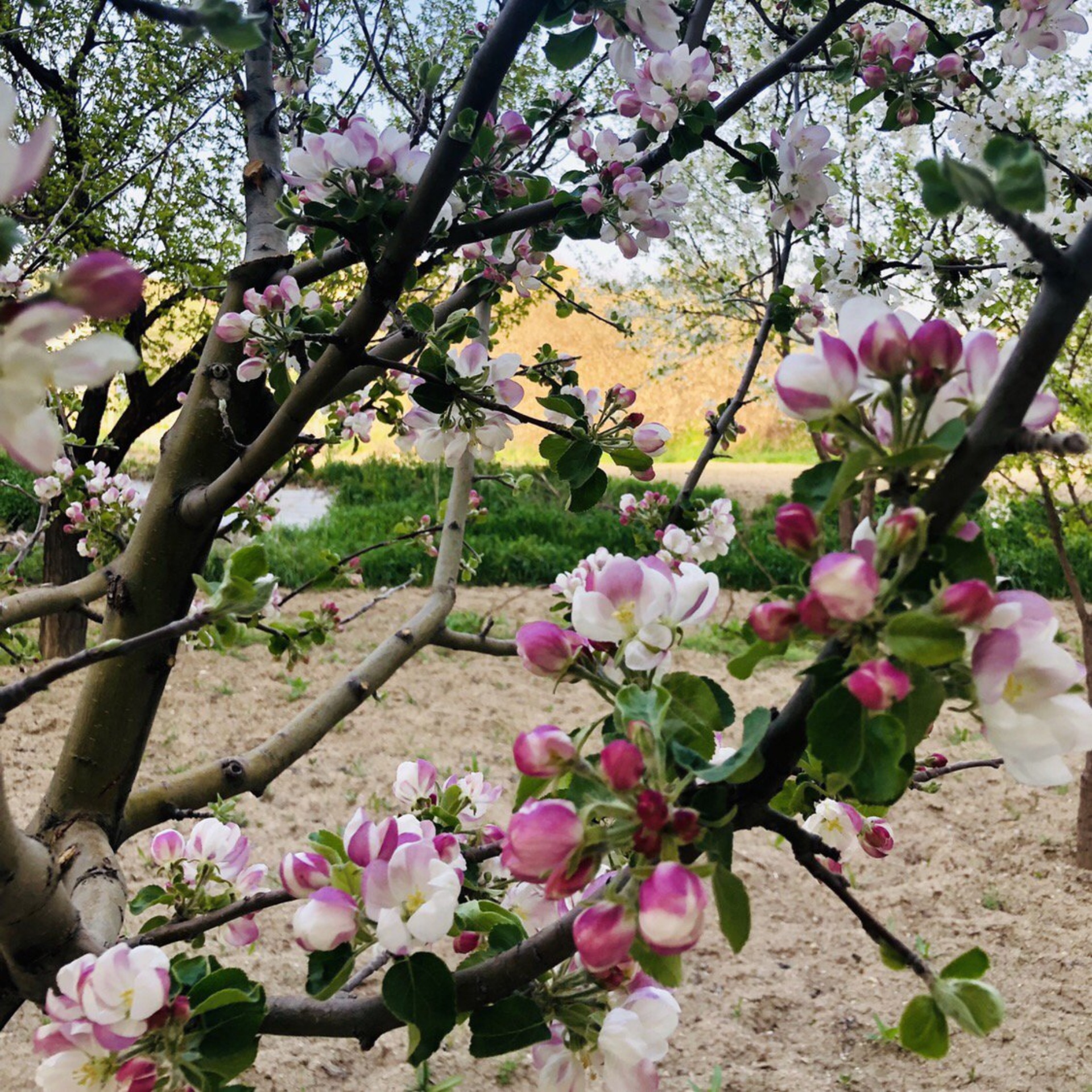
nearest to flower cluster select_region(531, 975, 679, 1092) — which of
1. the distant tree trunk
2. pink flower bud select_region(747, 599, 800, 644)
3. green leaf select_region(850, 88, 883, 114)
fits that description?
pink flower bud select_region(747, 599, 800, 644)

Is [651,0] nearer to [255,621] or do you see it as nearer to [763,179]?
[763,179]

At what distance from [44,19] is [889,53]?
392 cm

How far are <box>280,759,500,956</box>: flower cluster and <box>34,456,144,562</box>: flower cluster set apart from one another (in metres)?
1.55

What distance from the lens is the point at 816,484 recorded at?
0.44 metres

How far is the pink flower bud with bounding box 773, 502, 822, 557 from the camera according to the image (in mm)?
419

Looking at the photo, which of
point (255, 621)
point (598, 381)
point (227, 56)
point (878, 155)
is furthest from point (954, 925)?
point (598, 381)

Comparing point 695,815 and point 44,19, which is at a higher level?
point 44,19

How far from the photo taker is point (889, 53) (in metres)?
1.33

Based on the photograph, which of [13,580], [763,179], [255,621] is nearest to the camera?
[255,621]

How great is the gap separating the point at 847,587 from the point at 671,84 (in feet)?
2.93

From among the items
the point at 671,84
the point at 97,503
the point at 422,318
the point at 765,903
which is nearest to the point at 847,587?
the point at 422,318

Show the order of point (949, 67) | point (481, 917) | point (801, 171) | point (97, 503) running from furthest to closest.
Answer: point (97, 503) < point (949, 67) < point (801, 171) < point (481, 917)

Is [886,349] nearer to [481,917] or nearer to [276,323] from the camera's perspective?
[481,917]

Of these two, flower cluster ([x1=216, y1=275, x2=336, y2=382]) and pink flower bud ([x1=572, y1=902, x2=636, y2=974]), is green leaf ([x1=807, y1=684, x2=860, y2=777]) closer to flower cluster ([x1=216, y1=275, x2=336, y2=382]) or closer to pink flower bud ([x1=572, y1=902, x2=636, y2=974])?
pink flower bud ([x1=572, y1=902, x2=636, y2=974])
